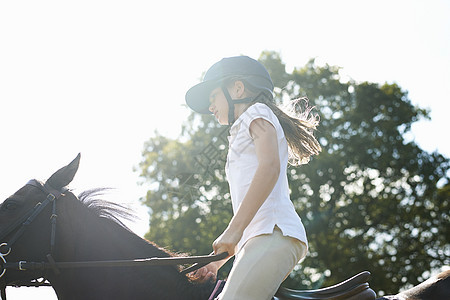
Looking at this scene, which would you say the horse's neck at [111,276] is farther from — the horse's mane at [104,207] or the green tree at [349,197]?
the green tree at [349,197]

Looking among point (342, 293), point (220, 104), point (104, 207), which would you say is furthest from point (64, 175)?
point (342, 293)

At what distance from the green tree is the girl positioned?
19135 mm

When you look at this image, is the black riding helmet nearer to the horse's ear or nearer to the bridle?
the bridle

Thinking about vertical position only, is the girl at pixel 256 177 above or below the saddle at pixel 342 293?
above

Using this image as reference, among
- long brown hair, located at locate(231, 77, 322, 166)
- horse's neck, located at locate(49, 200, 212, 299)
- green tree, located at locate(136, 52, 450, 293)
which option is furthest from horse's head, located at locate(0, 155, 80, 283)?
green tree, located at locate(136, 52, 450, 293)

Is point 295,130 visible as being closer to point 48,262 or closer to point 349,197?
point 48,262

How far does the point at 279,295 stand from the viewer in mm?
3189

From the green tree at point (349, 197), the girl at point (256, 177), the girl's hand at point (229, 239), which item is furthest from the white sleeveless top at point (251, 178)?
the green tree at point (349, 197)

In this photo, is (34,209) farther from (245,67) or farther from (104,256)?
(245,67)

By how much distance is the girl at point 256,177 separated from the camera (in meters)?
2.64

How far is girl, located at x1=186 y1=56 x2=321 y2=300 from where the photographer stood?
2.64m

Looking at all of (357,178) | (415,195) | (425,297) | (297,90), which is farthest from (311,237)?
(425,297)

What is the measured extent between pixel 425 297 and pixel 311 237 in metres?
20.2

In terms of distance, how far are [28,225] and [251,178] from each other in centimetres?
175
